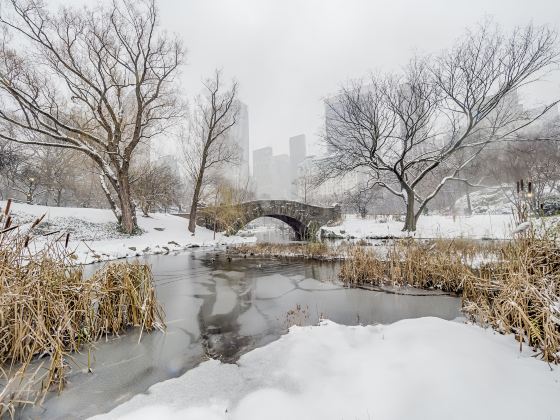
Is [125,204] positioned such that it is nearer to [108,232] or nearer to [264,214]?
[108,232]

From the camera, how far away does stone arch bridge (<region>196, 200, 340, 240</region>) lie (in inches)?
875

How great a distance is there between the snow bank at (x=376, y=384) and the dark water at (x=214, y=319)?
38 centimetres

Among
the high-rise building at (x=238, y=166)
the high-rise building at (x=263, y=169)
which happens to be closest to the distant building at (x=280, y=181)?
the high-rise building at (x=263, y=169)

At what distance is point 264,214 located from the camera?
25.2 metres

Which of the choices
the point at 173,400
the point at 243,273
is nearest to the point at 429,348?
the point at 173,400

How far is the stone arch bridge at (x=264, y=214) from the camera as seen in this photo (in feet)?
72.9

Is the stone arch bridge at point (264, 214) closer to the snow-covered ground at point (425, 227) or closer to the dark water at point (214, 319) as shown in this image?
the snow-covered ground at point (425, 227)

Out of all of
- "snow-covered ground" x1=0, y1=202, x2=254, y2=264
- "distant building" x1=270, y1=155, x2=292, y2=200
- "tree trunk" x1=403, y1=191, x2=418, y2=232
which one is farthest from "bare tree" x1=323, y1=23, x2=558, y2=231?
"distant building" x1=270, y1=155, x2=292, y2=200

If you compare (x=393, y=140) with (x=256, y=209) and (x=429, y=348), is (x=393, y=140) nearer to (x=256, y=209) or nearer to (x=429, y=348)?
(x=256, y=209)

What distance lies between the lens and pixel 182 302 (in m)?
5.74

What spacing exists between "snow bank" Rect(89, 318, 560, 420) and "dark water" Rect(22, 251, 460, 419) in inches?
15.1

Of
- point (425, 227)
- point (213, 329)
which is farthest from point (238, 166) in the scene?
point (213, 329)

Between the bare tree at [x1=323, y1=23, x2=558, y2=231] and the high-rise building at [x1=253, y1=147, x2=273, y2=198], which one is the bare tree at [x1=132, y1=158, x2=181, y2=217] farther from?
the high-rise building at [x1=253, y1=147, x2=273, y2=198]

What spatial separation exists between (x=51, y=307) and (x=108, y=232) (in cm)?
1709
